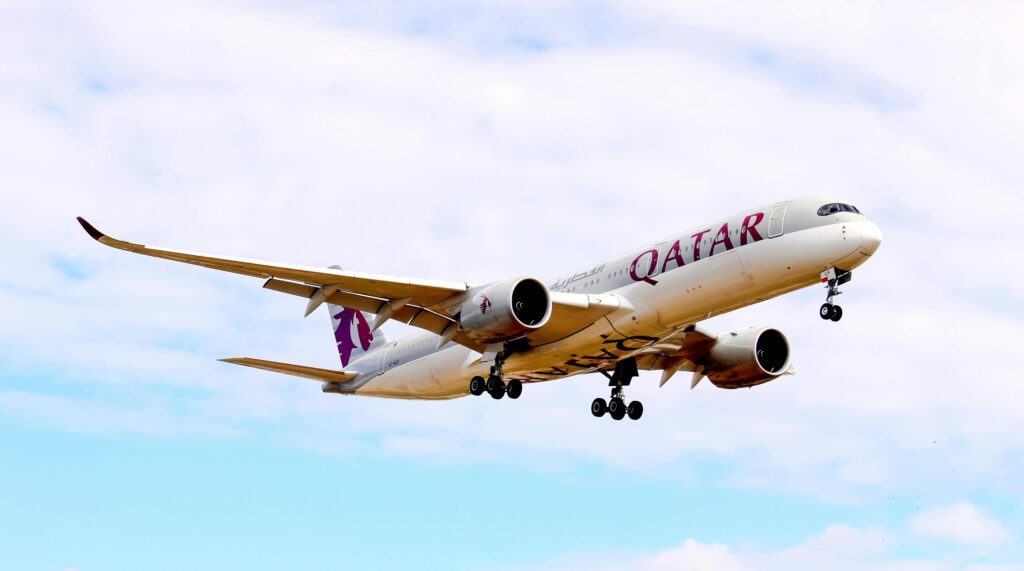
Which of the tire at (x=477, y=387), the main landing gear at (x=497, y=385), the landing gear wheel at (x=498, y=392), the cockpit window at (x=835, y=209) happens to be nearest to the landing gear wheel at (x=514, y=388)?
the main landing gear at (x=497, y=385)

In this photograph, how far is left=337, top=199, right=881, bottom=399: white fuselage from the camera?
1346 inches

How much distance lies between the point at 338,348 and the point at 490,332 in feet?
48.2

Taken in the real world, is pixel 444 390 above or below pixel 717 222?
below

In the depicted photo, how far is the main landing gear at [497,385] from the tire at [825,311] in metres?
9.49

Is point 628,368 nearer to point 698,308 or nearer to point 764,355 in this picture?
point 764,355

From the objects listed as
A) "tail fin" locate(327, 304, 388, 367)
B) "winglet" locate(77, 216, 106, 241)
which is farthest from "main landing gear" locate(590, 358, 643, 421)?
"winglet" locate(77, 216, 106, 241)

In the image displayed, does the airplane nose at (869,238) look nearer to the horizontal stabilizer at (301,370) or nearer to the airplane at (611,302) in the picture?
the airplane at (611,302)

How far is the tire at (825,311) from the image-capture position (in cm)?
3422

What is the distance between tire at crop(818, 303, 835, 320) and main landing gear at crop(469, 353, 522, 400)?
31.1 feet

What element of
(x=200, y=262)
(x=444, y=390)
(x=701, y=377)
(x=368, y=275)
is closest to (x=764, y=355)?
(x=701, y=377)

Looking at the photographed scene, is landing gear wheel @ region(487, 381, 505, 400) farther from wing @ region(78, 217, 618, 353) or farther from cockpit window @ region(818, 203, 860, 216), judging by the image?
cockpit window @ region(818, 203, 860, 216)

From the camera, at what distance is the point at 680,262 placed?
36.2 meters

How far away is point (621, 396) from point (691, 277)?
8829mm

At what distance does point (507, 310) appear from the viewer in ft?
118
